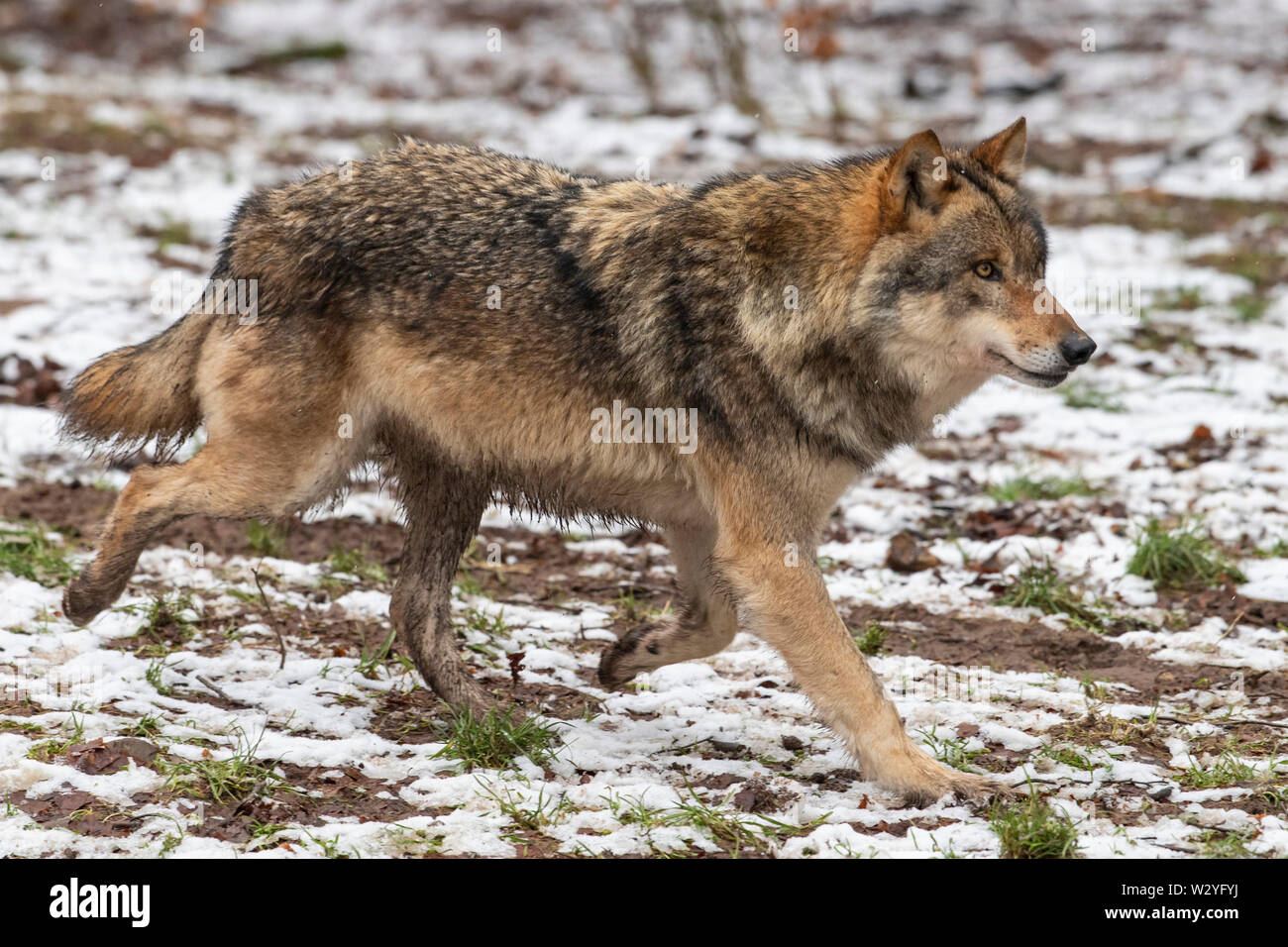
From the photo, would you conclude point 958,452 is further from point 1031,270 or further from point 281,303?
point 281,303

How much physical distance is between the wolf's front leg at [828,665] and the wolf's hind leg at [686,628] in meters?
0.42

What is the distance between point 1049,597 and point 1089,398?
304 centimetres

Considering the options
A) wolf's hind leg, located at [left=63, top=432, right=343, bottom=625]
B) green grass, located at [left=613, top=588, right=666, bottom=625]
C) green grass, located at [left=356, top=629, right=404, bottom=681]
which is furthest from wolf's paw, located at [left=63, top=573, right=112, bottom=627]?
green grass, located at [left=613, top=588, right=666, bottom=625]

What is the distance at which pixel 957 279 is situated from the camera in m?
4.56

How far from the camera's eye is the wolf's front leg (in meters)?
4.50

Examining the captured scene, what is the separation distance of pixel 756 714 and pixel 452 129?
12320 millimetres

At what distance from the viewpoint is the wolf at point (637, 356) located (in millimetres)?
4598

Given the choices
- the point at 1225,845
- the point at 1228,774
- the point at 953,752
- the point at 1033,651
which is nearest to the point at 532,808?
the point at 953,752

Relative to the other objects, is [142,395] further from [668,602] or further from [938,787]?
[938,787]

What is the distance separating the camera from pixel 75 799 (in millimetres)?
4215

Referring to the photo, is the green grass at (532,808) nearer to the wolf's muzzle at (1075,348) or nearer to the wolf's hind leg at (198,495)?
the wolf's hind leg at (198,495)

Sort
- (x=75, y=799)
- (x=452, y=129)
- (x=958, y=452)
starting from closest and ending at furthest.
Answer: (x=75, y=799)
(x=958, y=452)
(x=452, y=129)

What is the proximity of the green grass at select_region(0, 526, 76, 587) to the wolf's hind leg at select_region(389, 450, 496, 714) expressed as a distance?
161 centimetres
